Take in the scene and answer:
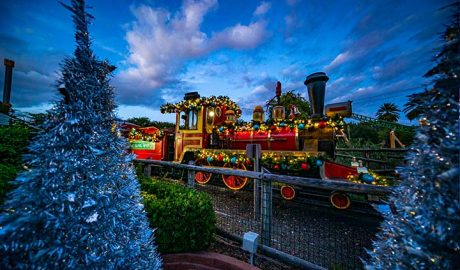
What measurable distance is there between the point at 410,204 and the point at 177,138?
8634mm

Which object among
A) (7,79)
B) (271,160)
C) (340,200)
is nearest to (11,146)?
(271,160)

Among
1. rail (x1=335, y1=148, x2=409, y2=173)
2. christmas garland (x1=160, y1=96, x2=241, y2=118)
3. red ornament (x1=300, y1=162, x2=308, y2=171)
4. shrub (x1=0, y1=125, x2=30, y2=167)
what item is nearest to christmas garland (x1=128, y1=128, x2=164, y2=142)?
christmas garland (x1=160, y1=96, x2=241, y2=118)

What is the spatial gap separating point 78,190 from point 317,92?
6819mm

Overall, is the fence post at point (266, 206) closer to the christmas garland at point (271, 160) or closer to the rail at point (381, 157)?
the christmas garland at point (271, 160)

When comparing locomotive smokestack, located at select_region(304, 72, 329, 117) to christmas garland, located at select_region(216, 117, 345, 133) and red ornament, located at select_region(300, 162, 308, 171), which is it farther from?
red ornament, located at select_region(300, 162, 308, 171)

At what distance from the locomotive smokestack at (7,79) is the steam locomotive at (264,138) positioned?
9.73 metres

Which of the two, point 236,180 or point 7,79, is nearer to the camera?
point 236,180

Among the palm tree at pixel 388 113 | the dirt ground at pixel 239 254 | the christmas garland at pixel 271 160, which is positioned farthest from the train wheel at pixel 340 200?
the palm tree at pixel 388 113

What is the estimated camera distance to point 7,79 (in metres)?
12.2

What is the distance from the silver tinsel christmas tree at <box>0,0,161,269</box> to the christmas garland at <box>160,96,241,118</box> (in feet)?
22.0

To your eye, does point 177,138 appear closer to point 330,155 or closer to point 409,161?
point 330,155

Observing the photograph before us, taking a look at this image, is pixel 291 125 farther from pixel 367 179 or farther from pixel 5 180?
pixel 5 180

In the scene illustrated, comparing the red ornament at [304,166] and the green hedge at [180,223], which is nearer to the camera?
the green hedge at [180,223]

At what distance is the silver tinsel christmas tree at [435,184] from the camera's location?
0.78 meters
